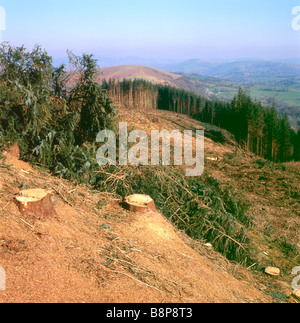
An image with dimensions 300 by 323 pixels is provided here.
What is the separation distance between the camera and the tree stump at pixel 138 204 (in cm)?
490

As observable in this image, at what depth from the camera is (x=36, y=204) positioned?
382 cm

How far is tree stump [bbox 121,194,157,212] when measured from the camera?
490cm

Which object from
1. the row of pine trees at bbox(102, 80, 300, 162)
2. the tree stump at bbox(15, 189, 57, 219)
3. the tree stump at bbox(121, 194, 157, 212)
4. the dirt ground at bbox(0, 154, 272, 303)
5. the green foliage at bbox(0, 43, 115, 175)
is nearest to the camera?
the dirt ground at bbox(0, 154, 272, 303)

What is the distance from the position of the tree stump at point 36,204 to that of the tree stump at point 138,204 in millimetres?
1301

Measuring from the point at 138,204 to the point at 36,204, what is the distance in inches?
67.6

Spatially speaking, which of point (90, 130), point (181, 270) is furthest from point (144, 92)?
point (181, 270)

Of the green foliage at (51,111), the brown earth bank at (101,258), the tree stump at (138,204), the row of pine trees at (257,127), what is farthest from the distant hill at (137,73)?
the brown earth bank at (101,258)

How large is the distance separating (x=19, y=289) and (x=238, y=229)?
14.1 feet

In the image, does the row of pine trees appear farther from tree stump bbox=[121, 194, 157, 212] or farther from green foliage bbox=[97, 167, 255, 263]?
tree stump bbox=[121, 194, 157, 212]

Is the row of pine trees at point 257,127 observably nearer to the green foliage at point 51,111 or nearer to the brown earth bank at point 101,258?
the green foliage at point 51,111

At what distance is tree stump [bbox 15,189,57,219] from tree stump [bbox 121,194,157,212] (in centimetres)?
130

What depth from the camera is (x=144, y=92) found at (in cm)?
4688

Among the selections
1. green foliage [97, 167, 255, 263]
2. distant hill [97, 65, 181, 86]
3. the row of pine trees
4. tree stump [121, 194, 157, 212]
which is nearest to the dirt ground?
tree stump [121, 194, 157, 212]
